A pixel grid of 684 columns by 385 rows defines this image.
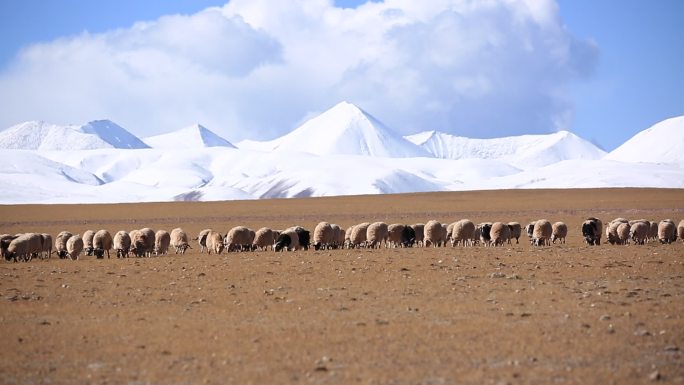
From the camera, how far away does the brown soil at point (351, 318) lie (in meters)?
11.0

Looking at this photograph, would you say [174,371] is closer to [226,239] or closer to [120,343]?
[120,343]

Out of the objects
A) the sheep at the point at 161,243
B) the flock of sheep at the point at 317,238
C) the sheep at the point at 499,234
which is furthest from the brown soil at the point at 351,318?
the sheep at the point at 499,234

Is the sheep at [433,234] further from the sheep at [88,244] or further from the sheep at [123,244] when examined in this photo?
the sheep at [88,244]

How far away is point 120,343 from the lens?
42.5 ft

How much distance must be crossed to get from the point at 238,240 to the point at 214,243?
3.17 ft

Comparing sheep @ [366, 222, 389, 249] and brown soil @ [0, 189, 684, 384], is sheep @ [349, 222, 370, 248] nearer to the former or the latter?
sheep @ [366, 222, 389, 249]

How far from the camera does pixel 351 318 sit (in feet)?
48.3

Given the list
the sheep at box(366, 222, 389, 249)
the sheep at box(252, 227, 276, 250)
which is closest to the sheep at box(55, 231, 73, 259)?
the sheep at box(252, 227, 276, 250)

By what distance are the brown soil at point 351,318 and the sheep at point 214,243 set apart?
11.1 feet

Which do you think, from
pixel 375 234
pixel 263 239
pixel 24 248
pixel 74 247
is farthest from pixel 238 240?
pixel 24 248

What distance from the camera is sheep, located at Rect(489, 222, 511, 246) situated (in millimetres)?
34062

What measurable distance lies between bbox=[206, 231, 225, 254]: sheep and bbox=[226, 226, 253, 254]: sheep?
0.30m

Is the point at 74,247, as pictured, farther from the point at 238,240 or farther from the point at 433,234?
the point at 433,234

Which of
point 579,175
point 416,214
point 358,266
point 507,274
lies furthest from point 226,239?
point 579,175
